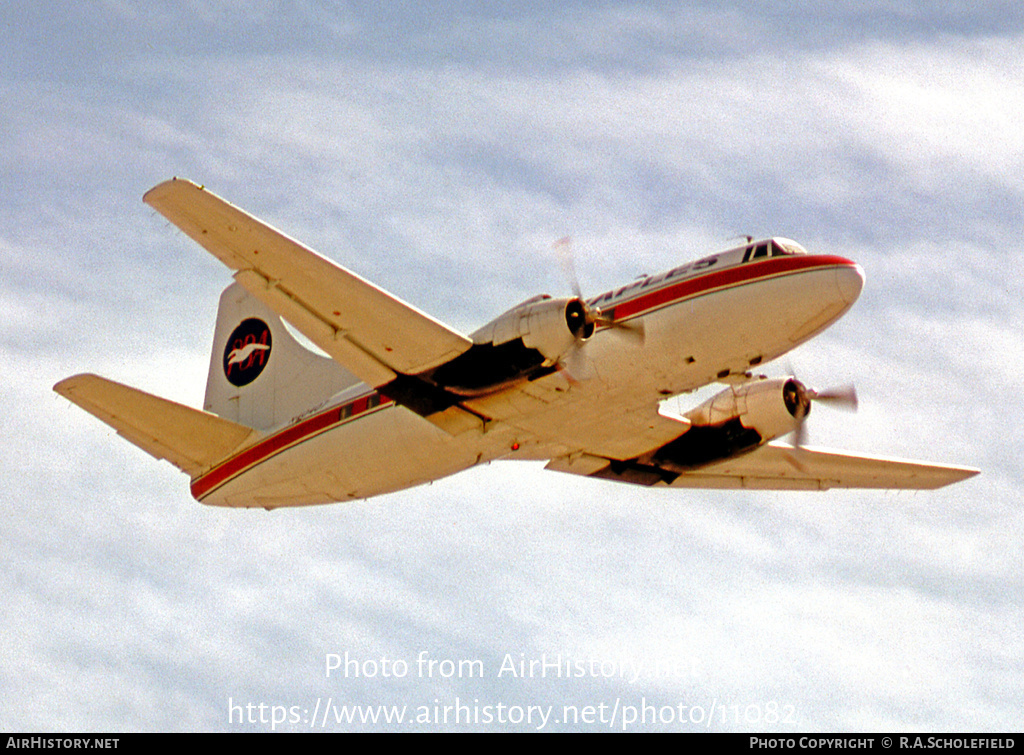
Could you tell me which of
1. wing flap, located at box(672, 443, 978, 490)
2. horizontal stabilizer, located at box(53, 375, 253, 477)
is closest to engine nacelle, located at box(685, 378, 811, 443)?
wing flap, located at box(672, 443, 978, 490)

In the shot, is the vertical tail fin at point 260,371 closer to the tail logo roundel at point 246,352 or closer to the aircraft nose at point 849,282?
the tail logo roundel at point 246,352

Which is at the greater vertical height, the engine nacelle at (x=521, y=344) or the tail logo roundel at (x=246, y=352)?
the tail logo roundel at (x=246, y=352)

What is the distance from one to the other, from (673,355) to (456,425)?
5096 millimetres

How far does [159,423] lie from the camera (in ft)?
101

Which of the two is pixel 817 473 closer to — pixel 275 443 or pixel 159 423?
pixel 275 443

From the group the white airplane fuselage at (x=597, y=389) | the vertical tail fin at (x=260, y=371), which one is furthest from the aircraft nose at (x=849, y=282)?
the vertical tail fin at (x=260, y=371)

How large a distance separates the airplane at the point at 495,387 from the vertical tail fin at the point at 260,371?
0.25ft

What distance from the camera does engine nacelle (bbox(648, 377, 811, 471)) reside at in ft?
102

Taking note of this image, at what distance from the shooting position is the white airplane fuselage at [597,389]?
2584 cm

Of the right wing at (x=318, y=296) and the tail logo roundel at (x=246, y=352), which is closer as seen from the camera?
the right wing at (x=318, y=296)

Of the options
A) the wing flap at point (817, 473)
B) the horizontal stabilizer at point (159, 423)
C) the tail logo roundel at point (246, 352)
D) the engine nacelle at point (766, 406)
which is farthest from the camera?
the tail logo roundel at point (246, 352)

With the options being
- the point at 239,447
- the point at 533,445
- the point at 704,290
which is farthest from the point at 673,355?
the point at 239,447
